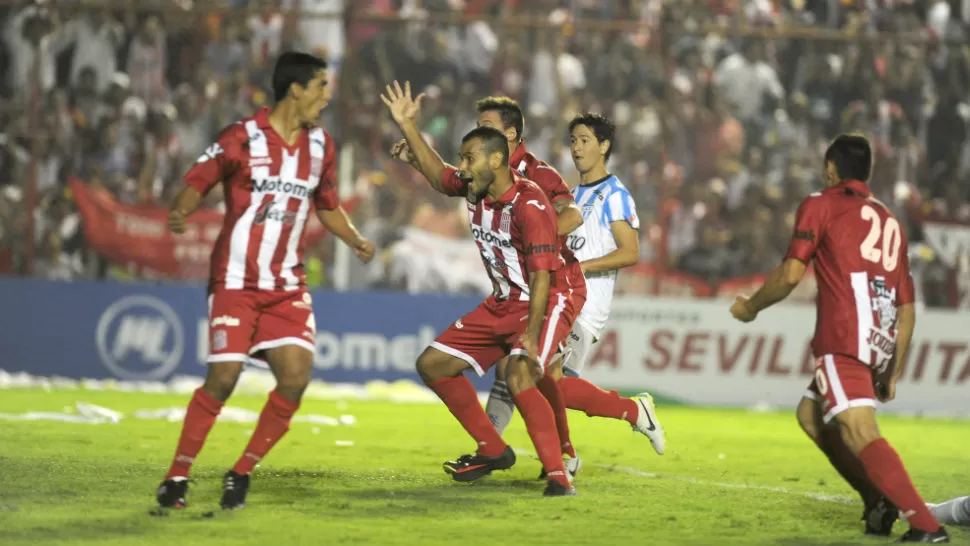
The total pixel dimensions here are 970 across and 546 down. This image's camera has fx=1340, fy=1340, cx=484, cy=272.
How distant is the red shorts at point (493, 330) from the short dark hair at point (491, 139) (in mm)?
951

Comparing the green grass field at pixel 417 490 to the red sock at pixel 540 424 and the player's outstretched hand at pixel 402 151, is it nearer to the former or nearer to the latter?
the red sock at pixel 540 424

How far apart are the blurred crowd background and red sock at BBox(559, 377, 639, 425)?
7.80 metres

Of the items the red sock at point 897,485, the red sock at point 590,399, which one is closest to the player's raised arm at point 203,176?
the red sock at point 590,399

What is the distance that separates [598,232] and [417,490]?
2.21 meters

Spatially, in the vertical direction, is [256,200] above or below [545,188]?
below

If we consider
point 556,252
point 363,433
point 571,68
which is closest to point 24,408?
point 363,433

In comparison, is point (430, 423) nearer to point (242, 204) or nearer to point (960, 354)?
point (242, 204)

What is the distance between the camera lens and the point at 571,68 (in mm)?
17422

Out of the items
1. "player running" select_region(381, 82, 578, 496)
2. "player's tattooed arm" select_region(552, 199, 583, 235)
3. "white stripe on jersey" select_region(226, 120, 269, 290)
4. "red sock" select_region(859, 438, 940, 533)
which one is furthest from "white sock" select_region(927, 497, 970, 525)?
"white stripe on jersey" select_region(226, 120, 269, 290)

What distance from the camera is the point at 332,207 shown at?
7312 millimetres

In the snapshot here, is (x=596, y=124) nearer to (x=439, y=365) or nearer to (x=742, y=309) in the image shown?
(x=439, y=365)

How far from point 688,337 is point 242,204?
10457mm

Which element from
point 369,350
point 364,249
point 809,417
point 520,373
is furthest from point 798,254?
point 369,350

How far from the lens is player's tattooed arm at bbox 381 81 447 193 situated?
7.94m
